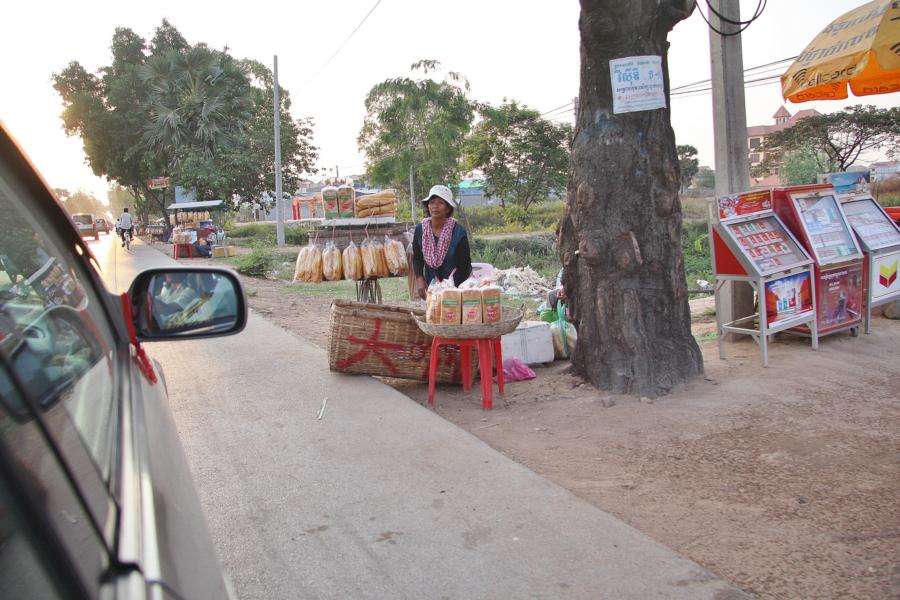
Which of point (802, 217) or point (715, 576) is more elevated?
point (802, 217)

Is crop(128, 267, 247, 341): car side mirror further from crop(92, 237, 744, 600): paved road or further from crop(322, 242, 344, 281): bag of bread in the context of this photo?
crop(322, 242, 344, 281): bag of bread

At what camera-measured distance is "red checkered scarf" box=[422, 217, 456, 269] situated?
589 centimetres

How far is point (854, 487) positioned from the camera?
3652mm

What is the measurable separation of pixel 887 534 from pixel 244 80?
112 feet

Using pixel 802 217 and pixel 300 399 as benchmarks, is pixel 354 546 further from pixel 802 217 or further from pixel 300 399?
pixel 802 217

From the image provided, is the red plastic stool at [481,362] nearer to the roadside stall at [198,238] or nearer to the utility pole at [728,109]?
the utility pole at [728,109]

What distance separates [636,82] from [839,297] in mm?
3168

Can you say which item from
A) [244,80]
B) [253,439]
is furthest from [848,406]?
[244,80]

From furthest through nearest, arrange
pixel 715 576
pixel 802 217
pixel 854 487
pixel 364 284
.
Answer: pixel 364 284, pixel 802 217, pixel 854 487, pixel 715 576

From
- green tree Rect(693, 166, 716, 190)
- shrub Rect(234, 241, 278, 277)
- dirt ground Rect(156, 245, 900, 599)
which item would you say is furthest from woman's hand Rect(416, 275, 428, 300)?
green tree Rect(693, 166, 716, 190)

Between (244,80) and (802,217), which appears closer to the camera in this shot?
(802,217)

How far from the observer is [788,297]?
623 centimetres

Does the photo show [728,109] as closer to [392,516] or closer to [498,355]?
[498,355]

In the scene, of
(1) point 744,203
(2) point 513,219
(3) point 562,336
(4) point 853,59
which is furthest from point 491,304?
(2) point 513,219
